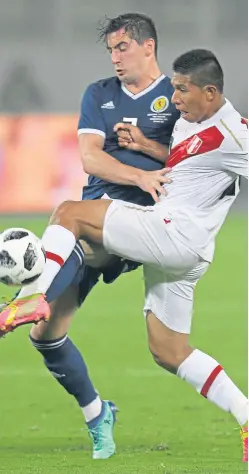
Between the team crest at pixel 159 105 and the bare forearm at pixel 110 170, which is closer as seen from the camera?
the bare forearm at pixel 110 170

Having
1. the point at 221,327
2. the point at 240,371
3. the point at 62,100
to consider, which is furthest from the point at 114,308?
the point at 62,100

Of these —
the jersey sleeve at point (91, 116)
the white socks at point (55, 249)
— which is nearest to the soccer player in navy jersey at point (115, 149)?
the jersey sleeve at point (91, 116)

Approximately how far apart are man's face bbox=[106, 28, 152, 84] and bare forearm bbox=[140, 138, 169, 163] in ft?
1.23

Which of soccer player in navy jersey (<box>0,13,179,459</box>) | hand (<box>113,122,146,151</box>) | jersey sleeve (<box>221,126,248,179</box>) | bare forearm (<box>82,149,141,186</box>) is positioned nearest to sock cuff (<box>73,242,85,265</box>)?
soccer player in navy jersey (<box>0,13,179,459</box>)

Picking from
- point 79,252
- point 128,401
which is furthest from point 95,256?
point 128,401

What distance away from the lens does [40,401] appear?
9.18m

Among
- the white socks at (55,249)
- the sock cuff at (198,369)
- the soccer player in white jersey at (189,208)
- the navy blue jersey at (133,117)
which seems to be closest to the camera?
the white socks at (55,249)

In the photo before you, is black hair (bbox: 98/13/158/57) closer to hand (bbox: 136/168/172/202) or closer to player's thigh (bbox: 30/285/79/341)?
hand (bbox: 136/168/172/202)

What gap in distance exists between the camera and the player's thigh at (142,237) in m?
6.34

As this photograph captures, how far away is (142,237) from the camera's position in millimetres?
6367

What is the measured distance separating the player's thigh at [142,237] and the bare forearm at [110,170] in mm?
149

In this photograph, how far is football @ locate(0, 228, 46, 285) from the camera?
235 inches

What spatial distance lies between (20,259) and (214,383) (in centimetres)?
135

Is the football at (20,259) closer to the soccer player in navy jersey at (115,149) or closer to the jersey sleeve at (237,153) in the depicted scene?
the soccer player in navy jersey at (115,149)
